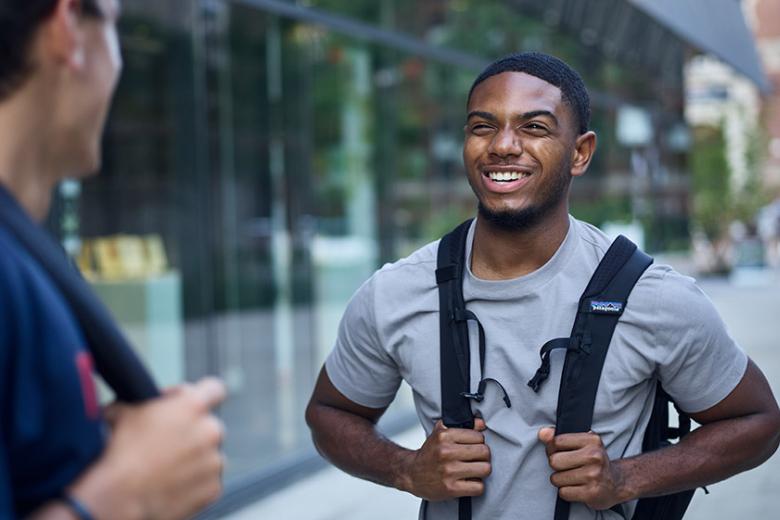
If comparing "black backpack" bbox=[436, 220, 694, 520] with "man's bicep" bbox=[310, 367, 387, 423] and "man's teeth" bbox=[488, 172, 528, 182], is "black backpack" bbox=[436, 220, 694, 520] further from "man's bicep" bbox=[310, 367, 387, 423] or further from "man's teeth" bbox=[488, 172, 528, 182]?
"man's bicep" bbox=[310, 367, 387, 423]

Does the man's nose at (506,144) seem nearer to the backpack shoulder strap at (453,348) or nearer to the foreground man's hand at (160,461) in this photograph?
the backpack shoulder strap at (453,348)

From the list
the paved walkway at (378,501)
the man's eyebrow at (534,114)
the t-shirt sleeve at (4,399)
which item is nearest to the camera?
the t-shirt sleeve at (4,399)

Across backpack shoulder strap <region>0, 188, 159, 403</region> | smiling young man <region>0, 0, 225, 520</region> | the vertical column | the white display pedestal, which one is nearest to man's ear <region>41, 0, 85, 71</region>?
smiling young man <region>0, 0, 225, 520</region>

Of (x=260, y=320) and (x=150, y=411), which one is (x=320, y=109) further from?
(x=150, y=411)

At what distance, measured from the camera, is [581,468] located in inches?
81.1

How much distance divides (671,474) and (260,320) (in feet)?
20.5

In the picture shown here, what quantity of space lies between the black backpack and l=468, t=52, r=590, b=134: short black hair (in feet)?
0.95

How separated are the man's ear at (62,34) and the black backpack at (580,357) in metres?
1.16

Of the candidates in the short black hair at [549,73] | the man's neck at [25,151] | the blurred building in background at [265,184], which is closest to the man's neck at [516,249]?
the short black hair at [549,73]

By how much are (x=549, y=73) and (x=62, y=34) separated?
1310 millimetres

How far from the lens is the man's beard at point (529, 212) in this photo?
2297 millimetres

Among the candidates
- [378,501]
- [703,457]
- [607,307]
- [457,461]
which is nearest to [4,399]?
[457,461]

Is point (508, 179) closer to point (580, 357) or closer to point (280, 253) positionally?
point (580, 357)

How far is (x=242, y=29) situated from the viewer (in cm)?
774
